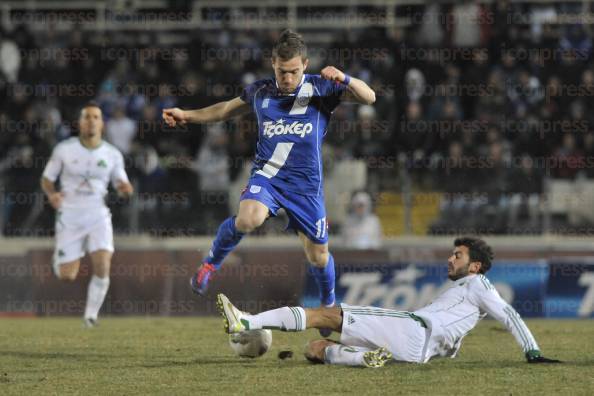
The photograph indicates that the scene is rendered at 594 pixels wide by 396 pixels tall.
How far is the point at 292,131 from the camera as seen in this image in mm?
10250

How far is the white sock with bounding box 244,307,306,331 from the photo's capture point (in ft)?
29.9

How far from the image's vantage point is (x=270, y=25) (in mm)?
22641

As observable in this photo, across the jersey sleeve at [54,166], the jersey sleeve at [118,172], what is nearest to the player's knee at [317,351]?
the jersey sleeve at [118,172]

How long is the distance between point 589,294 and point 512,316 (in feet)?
26.2

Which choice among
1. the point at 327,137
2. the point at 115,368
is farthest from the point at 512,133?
the point at 115,368

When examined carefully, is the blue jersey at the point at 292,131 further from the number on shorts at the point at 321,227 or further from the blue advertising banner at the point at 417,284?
the blue advertising banner at the point at 417,284

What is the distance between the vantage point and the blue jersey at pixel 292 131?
10242mm

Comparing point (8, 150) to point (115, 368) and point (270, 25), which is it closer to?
point (270, 25)

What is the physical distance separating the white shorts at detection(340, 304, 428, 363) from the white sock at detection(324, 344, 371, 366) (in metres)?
0.08

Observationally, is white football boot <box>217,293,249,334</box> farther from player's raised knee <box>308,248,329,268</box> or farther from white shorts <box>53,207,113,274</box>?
white shorts <box>53,207,113,274</box>

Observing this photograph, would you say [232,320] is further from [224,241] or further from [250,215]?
[224,241]

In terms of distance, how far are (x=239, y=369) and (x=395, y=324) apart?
4.47 feet

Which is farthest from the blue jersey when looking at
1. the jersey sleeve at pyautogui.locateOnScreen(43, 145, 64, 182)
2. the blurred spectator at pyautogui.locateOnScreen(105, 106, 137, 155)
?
the blurred spectator at pyautogui.locateOnScreen(105, 106, 137, 155)

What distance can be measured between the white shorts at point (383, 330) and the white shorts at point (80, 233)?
563 centimetres
